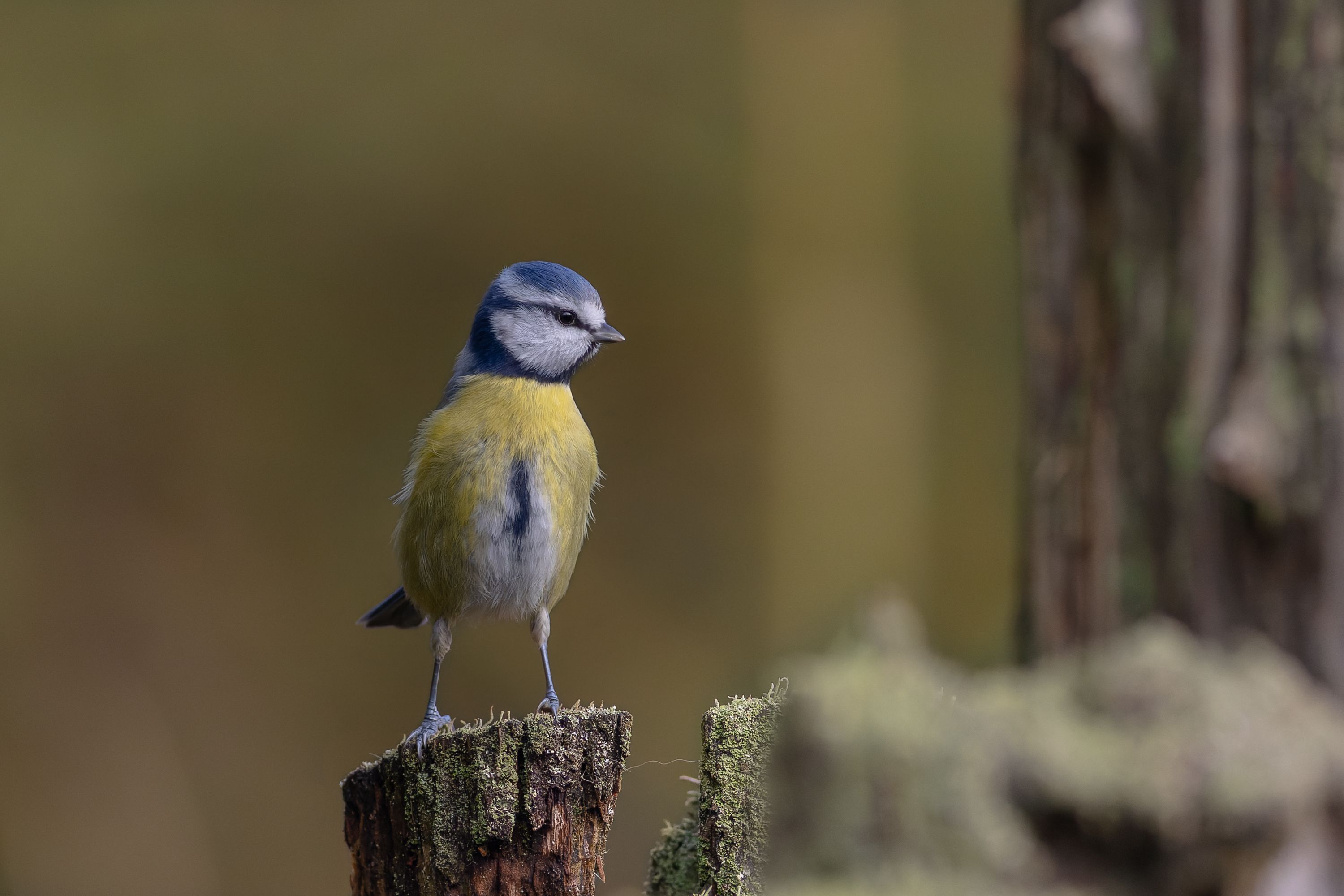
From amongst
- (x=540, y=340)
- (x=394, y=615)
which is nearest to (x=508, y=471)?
(x=540, y=340)

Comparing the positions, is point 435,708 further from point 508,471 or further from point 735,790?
point 735,790

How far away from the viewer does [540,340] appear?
229cm

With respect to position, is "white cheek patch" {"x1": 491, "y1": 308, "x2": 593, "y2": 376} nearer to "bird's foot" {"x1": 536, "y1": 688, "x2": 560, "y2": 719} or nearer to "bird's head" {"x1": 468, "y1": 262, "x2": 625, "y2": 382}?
"bird's head" {"x1": 468, "y1": 262, "x2": 625, "y2": 382}

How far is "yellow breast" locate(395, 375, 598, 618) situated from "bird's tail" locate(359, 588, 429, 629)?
10.7 inches

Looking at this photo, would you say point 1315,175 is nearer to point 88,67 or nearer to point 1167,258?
A: point 1167,258

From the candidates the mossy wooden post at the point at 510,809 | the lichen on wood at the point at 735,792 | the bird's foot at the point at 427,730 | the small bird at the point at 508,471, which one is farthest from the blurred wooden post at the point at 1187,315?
the small bird at the point at 508,471

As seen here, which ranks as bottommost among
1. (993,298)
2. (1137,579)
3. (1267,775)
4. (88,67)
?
(1267,775)

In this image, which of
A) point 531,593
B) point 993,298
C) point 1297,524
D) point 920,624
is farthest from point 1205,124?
point 993,298

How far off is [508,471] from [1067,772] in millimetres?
1512

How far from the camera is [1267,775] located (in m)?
0.67

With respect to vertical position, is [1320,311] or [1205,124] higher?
[1205,124]

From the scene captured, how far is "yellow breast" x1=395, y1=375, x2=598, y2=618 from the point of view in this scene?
2107 mm

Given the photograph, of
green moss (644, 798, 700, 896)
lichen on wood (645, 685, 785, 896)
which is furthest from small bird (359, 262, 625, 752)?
lichen on wood (645, 685, 785, 896)

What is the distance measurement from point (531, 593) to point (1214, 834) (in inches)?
64.3
